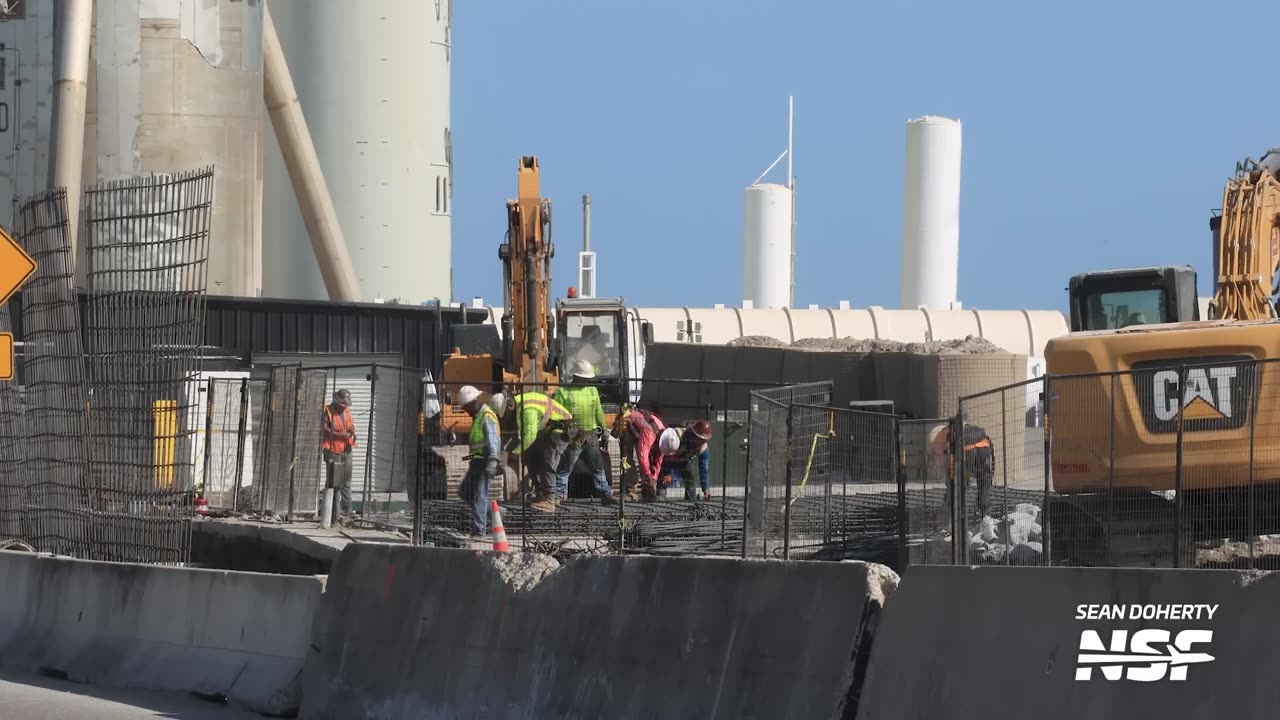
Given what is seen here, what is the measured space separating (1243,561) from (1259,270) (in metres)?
4.07

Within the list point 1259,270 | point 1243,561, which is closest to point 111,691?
point 1243,561

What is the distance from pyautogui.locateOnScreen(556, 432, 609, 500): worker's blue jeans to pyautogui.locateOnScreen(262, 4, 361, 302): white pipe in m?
20.9

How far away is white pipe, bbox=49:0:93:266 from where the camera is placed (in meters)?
31.5

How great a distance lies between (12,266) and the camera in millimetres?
15109

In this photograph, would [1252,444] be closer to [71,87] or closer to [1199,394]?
[1199,394]

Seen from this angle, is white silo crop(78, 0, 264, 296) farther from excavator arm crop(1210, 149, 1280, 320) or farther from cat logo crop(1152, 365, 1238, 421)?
cat logo crop(1152, 365, 1238, 421)

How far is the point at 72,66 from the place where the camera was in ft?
103

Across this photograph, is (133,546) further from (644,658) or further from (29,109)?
Result: (29,109)

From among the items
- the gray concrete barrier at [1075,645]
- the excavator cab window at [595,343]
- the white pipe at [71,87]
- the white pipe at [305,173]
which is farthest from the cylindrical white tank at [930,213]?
the gray concrete barrier at [1075,645]

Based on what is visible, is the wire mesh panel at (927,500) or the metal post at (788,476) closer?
the metal post at (788,476)

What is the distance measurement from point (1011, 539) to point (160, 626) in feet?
21.3

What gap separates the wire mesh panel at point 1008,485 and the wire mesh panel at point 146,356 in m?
6.36

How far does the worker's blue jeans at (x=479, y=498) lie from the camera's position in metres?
18.8

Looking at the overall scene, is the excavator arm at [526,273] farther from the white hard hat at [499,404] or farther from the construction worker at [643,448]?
the white hard hat at [499,404]
